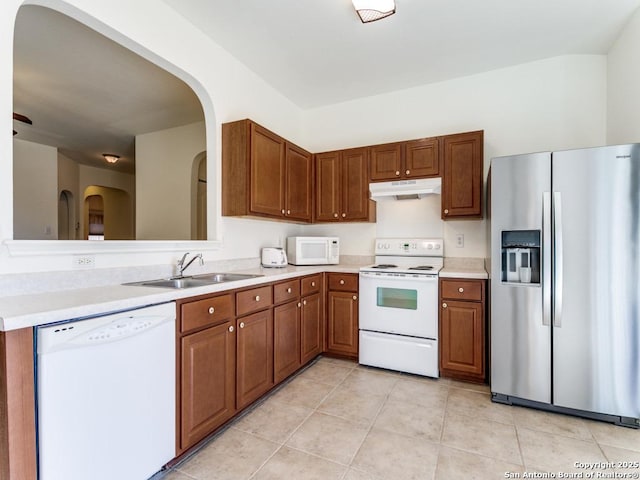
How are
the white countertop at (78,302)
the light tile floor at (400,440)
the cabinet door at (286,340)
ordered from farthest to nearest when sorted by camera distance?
the cabinet door at (286,340)
the light tile floor at (400,440)
the white countertop at (78,302)

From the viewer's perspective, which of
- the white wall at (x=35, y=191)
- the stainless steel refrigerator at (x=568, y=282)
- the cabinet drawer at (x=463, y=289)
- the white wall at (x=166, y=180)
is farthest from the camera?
the white wall at (x=35, y=191)

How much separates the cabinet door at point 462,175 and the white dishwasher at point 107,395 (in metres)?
2.43

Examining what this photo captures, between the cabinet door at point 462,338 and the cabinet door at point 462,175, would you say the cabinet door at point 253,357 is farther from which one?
the cabinet door at point 462,175

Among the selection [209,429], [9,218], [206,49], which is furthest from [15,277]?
[206,49]

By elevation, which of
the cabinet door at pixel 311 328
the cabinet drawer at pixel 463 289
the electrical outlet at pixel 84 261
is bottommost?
the cabinet door at pixel 311 328

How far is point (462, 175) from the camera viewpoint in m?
2.82

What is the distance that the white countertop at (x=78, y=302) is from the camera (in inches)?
42.8

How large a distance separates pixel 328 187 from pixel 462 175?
1339 mm

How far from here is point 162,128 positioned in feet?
14.7

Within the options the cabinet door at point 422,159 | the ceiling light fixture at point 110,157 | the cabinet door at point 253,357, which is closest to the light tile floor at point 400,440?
the cabinet door at point 253,357

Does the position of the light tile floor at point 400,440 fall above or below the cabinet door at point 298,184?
below

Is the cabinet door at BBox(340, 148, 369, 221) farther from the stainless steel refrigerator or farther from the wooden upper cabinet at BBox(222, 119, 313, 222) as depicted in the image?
the stainless steel refrigerator

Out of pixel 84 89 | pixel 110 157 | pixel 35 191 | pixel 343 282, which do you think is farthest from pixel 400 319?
pixel 35 191

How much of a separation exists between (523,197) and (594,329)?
0.95 m
